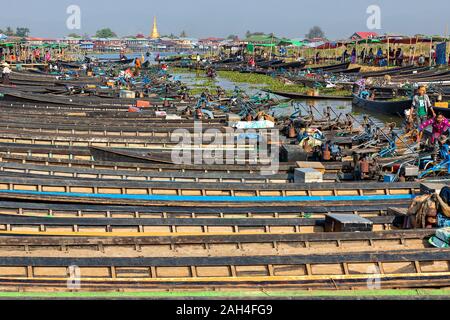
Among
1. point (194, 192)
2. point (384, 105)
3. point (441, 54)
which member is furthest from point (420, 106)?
point (441, 54)

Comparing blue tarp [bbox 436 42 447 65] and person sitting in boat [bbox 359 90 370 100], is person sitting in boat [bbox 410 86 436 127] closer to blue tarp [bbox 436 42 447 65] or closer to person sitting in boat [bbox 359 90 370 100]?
person sitting in boat [bbox 359 90 370 100]

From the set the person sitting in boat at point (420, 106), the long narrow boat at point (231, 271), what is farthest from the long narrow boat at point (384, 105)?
the long narrow boat at point (231, 271)

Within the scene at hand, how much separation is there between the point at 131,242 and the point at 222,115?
48.7ft

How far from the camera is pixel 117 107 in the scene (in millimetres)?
25594

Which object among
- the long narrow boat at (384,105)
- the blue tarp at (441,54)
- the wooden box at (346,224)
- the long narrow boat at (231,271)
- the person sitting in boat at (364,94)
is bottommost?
the long narrow boat at (231,271)

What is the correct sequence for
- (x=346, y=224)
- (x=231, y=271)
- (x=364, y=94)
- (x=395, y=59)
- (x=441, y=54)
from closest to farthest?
(x=231, y=271) → (x=346, y=224) → (x=364, y=94) → (x=441, y=54) → (x=395, y=59)

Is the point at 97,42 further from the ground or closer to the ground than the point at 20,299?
further from the ground

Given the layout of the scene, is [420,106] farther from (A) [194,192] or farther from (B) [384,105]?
(B) [384,105]

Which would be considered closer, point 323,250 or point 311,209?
point 323,250

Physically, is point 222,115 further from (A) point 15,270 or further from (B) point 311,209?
(A) point 15,270

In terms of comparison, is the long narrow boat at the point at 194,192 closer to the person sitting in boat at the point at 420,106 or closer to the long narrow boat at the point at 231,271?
the long narrow boat at the point at 231,271

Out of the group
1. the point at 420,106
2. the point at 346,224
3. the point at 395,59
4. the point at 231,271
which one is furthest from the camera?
the point at 395,59

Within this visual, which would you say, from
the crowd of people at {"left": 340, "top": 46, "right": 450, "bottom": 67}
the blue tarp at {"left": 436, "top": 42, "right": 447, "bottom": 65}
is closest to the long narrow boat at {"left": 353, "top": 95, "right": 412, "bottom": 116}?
the blue tarp at {"left": 436, "top": 42, "right": 447, "bottom": 65}
